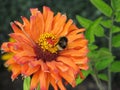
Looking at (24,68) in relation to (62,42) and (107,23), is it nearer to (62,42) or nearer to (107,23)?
(62,42)

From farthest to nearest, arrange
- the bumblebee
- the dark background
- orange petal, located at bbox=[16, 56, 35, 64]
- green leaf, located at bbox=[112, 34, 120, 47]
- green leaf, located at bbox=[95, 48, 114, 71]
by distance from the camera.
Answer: the dark background
green leaf, located at bbox=[112, 34, 120, 47]
green leaf, located at bbox=[95, 48, 114, 71]
the bumblebee
orange petal, located at bbox=[16, 56, 35, 64]

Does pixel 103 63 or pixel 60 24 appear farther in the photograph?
pixel 103 63

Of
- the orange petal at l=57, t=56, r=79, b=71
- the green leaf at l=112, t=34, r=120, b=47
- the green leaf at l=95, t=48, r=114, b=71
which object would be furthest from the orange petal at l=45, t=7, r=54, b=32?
the green leaf at l=112, t=34, r=120, b=47

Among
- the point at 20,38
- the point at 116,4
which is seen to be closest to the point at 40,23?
the point at 20,38

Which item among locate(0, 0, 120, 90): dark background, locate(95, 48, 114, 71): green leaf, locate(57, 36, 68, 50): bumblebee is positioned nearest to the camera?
locate(57, 36, 68, 50): bumblebee

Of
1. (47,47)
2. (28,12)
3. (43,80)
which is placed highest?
(28,12)

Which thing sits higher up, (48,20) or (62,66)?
(48,20)

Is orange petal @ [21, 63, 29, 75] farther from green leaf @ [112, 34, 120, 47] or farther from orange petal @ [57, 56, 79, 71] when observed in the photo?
green leaf @ [112, 34, 120, 47]
